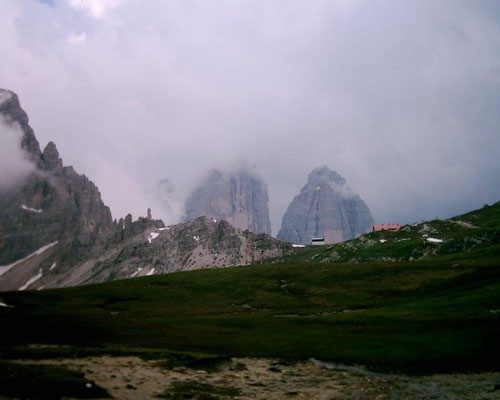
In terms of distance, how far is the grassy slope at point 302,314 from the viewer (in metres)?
50.0

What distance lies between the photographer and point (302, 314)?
101 m

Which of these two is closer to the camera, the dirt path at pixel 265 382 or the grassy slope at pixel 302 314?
the dirt path at pixel 265 382

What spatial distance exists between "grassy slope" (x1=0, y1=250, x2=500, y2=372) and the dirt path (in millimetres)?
5729

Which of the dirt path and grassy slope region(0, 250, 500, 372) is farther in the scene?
grassy slope region(0, 250, 500, 372)

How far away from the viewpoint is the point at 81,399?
2502cm

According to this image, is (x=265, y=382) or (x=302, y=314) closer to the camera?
(x=265, y=382)

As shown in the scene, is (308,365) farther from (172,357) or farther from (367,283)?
(367,283)

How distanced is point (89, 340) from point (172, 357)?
54.3 ft

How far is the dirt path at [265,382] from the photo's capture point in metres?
30.1

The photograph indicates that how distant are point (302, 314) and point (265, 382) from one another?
67.7 meters

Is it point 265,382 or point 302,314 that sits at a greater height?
point 302,314

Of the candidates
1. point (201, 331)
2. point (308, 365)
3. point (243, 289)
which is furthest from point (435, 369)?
point (243, 289)

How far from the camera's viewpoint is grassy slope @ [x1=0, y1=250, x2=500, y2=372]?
50000mm

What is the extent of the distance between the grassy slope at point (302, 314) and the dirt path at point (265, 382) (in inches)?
226
